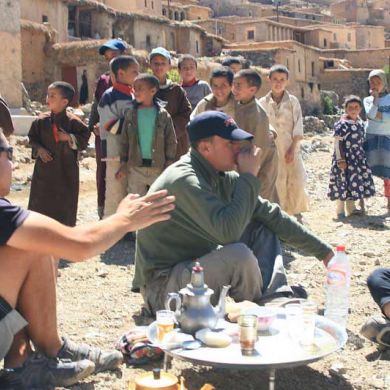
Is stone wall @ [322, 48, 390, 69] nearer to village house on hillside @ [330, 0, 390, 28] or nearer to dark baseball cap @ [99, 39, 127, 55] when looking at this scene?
village house on hillside @ [330, 0, 390, 28]

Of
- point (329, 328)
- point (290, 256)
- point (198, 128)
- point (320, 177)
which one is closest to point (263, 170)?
point (290, 256)

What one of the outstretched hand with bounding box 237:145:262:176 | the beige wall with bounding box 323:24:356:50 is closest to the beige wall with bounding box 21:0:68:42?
the outstretched hand with bounding box 237:145:262:176

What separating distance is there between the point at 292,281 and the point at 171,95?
2375 mm

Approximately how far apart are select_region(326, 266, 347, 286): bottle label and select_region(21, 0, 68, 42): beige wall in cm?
2444

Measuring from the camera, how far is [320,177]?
12695mm

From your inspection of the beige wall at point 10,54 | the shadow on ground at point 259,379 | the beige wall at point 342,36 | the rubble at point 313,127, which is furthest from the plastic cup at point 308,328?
the beige wall at point 342,36

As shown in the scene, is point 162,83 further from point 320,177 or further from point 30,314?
point 320,177

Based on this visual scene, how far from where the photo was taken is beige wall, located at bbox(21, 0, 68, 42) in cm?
2598

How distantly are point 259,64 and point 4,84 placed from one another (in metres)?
20.8

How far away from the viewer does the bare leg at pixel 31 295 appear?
106 inches

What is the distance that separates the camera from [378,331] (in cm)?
357

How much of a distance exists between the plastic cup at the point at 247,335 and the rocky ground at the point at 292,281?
18.3 inches

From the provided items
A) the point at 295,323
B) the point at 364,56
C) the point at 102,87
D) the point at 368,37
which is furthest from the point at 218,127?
the point at 368,37

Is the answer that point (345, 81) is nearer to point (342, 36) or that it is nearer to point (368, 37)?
point (342, 36)
